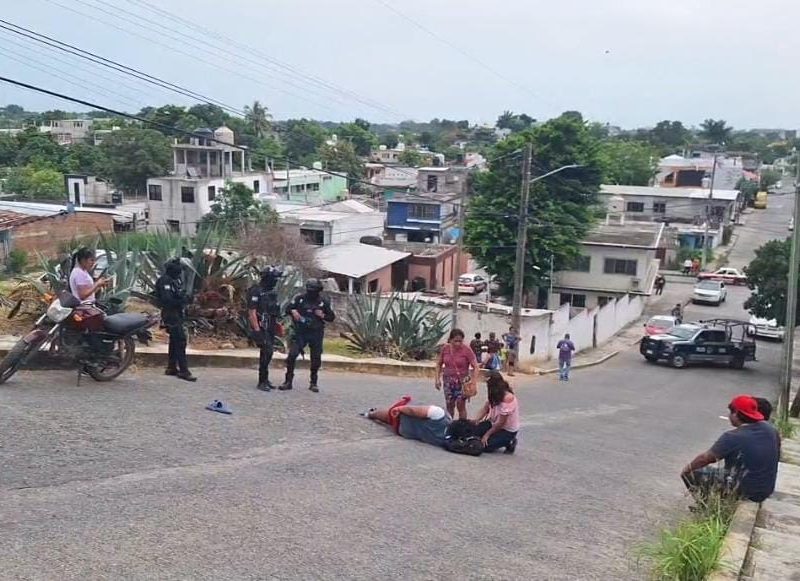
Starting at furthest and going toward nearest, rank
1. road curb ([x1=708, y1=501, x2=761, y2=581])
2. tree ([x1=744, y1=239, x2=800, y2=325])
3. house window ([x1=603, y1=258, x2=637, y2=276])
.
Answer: house window ([x1=603, y1=258, x2=637, y2=276]), tree ([x1=744, y1=239, x2=800, y2=325]), road curb ([x1=708, y1=501, x2=761, y2=581])

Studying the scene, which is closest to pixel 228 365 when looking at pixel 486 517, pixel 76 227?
pixel 486 517

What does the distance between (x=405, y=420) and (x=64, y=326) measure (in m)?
3.90

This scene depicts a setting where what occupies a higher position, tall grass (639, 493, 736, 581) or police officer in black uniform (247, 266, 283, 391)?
police officer in black uniform (247, 266, 283, 391)

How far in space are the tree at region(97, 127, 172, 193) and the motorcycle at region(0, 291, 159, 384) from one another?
62.7 metres

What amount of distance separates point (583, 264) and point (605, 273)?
1.29 m

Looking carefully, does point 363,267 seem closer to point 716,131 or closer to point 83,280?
point 83,280

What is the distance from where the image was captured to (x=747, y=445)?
7.05m

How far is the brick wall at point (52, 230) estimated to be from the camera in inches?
1481

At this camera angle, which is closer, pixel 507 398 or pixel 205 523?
pixel 205 523

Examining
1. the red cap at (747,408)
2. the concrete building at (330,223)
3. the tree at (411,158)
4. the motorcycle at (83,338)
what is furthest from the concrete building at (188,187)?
the red cap at (747,408)

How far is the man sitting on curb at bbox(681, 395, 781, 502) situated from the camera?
706cm

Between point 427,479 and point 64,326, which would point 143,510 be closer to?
point 427,479

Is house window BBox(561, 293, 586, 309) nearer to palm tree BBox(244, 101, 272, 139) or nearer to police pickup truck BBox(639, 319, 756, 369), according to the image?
police pickup truck BBox(639, 319, 756, 369)

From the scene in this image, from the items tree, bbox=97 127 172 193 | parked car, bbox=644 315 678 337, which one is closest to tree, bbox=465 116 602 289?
parked car, bbox=644 315 678 337
